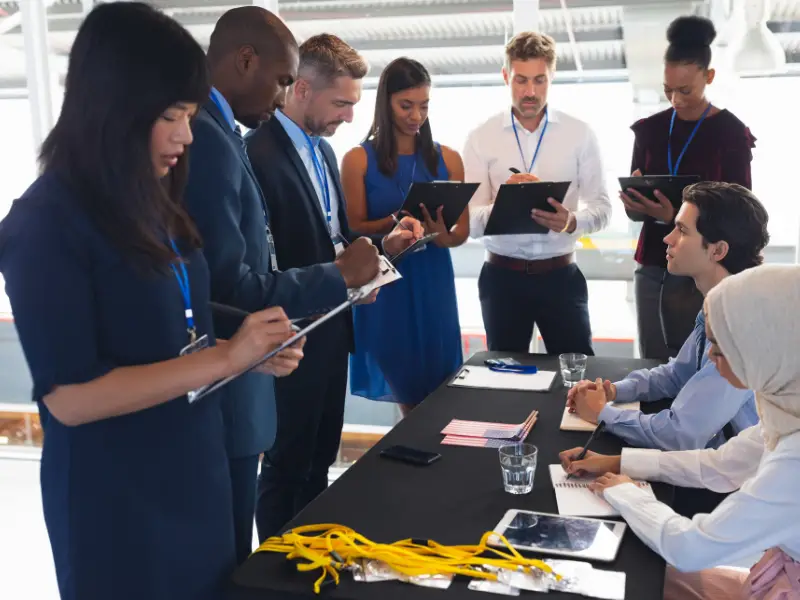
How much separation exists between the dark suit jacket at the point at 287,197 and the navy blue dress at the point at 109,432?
95cm

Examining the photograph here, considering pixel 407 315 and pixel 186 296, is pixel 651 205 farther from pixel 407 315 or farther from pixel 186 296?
pixel 186 296

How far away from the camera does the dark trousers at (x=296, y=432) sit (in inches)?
93.4

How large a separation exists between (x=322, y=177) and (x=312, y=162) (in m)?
0.06

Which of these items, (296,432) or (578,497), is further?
(296,432)

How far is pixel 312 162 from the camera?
2.49 metres

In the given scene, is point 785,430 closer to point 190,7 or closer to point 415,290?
point 415,290

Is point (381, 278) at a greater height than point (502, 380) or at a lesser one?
greater

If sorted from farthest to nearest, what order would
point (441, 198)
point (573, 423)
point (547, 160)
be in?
point (547, 160), point (441, 198), point (573, 423)

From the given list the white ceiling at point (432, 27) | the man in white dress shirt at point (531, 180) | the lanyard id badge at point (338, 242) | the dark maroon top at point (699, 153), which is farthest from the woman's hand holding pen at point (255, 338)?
the white ceiling at point (432, 27)

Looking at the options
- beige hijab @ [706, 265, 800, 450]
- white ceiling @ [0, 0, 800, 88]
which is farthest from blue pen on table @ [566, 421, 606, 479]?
white ceiling @ [0, 0, 800, 88]

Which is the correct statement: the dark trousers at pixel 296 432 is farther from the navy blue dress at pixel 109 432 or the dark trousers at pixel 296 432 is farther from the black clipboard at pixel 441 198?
the navy blue dress at pixel 109 432

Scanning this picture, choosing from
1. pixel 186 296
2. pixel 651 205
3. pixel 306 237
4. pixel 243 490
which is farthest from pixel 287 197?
pixel 651 205

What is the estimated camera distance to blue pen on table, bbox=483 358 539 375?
2.47 metres

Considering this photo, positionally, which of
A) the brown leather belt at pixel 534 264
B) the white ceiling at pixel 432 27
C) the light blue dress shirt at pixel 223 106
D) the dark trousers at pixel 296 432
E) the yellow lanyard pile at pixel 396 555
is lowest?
the dark trousers at pixel 296 432
